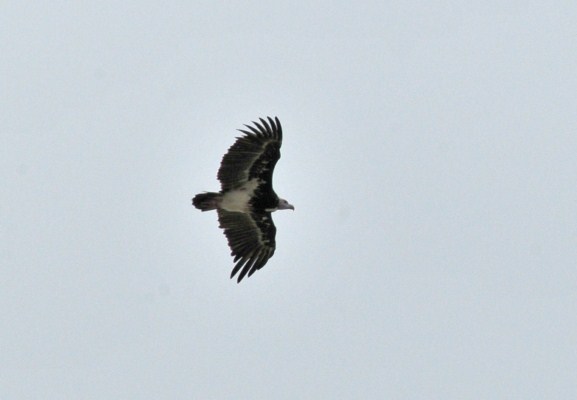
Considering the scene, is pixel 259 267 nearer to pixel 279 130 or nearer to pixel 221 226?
pixel 221 226

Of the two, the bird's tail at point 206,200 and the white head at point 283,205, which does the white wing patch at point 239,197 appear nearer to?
the bird's tail at point 206,200

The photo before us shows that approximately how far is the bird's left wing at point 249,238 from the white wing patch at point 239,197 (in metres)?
0.48

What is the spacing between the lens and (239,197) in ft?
133

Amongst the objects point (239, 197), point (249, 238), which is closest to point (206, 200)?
point (239, 197)

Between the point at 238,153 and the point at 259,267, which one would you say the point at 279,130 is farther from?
the point at 259,267

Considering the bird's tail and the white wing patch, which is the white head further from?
the bird's tail

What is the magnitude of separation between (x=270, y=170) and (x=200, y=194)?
1.96 metres

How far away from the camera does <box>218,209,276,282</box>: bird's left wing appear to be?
41.4 meters

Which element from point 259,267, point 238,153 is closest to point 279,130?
point 238,153

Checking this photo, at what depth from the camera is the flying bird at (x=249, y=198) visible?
39812 millimetres

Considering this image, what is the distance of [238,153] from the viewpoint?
39.9m

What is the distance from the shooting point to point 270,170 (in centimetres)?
4044

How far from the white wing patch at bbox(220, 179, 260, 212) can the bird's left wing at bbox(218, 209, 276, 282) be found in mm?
477

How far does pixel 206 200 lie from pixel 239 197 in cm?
97
